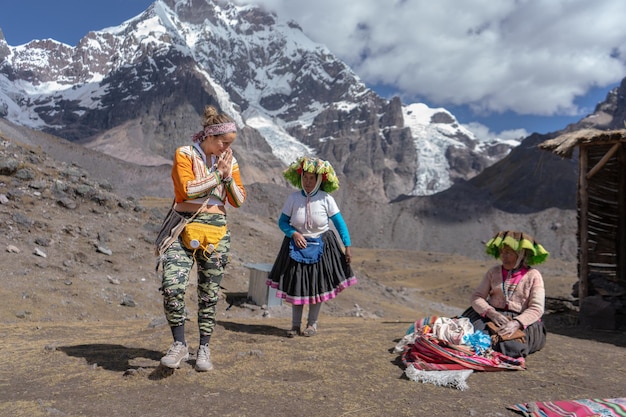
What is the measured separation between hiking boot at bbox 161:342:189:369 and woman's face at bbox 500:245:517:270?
2.87m

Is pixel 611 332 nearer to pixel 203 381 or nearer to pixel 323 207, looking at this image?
pixel 323 207

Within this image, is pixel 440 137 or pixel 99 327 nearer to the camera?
pixel 99 327

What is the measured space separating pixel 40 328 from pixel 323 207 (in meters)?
3.77

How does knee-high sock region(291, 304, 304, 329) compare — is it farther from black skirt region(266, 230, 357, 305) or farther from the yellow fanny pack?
the yellow fanny pack

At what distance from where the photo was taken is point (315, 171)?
17.4 ft

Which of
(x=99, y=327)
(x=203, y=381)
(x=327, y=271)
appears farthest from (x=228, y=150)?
(x=99, y=327)

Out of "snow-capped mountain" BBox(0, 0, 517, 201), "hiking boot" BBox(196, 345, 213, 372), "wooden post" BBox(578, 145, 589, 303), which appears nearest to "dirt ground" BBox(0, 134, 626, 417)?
"hiking boot" BBox(196, 345, 213, 372)

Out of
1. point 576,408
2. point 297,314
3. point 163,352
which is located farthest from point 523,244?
point 163,352

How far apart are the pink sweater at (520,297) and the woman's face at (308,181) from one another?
2.00m

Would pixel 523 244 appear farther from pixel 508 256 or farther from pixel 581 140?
pixel 581 140

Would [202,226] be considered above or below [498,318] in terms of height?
above

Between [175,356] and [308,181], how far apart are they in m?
2.47

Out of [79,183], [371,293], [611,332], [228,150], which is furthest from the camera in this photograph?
[371,293]

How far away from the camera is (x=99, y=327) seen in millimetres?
6203
